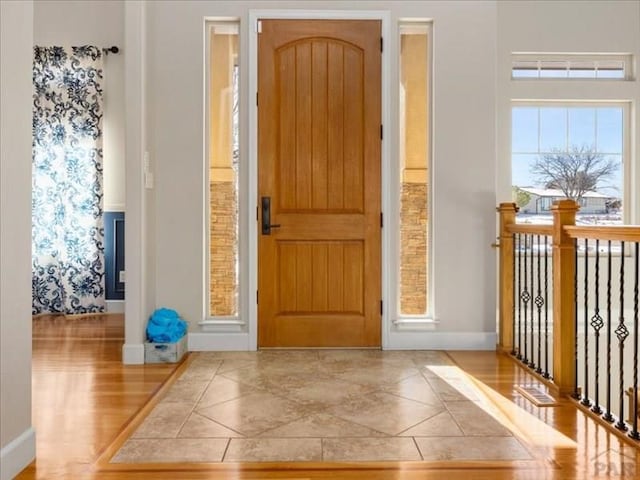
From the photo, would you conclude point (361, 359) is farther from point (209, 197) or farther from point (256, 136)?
point (256, 136)

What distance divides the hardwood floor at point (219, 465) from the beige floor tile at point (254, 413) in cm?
38

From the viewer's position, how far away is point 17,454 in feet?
6.74

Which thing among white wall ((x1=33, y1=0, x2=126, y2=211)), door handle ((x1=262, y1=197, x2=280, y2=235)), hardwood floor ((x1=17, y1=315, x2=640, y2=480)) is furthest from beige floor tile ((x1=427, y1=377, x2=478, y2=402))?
white wall ((x1=33, y1=0, x2=126, y2=211))

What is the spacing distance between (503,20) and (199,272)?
3519mm

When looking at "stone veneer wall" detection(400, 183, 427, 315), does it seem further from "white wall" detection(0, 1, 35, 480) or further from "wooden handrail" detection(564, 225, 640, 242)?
"white wall" detection(0, 1, 35, 480)

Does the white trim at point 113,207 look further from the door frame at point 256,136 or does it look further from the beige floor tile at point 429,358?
the beige floor tile at point 429,358

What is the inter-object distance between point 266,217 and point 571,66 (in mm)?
3238

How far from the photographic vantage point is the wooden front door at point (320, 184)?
13.3 ft

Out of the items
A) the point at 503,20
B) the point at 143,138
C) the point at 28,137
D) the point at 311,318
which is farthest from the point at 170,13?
the point at 503,20

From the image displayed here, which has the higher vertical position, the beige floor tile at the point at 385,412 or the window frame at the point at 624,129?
the window frame at the point at 624,129

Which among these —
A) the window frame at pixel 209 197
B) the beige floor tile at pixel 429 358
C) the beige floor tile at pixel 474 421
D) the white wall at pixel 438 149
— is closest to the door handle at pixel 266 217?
the window frame at pixel 209 197

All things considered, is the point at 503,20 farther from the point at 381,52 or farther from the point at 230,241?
the point at 230,241

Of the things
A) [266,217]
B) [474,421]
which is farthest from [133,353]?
[474,421]

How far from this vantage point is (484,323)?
411cm
